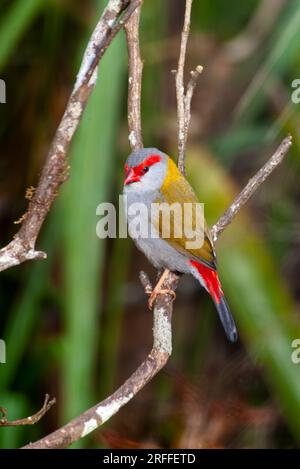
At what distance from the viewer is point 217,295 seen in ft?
8.36

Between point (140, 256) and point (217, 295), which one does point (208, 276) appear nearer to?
point (217, 295)

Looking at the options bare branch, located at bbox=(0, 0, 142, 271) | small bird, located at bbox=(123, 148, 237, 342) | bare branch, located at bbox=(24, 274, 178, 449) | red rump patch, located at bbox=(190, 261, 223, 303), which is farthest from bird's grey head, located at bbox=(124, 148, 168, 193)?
bare branch, located at bbox=(0, 0, 142, 271)

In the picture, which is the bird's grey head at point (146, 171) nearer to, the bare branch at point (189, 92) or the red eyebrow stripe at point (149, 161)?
the red eyebrow stripe at point (149, 161)

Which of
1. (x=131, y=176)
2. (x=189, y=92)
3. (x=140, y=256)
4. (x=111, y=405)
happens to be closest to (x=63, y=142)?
(x=111, y=405)

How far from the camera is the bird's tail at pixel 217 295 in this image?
247cm

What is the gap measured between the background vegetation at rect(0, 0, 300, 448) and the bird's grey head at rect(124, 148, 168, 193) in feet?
0.36

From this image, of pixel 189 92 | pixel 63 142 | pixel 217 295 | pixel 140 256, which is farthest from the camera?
pixel 140 256

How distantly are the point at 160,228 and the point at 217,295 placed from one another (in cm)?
27

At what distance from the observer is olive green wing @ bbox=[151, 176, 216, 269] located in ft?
8.22

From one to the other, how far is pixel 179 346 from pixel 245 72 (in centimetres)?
147

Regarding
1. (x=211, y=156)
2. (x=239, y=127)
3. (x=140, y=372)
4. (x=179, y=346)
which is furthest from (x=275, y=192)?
(x=140, y=372)

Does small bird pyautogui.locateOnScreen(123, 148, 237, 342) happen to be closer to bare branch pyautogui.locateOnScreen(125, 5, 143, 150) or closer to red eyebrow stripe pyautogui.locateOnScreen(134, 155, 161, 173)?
red eyebrow stripe pyautogui.locateOnScreen(134, 155, 161, 173)

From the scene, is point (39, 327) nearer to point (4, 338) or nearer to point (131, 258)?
point (4, 338)

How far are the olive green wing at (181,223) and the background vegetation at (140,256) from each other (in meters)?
0.21
